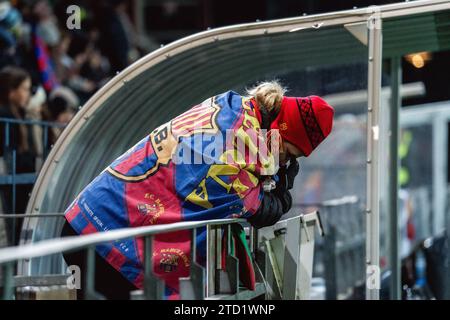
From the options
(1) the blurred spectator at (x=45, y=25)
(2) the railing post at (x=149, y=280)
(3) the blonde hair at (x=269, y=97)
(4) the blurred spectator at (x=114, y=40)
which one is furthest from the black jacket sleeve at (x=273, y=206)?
(4) the blurred spectator at (x=114, y=40)

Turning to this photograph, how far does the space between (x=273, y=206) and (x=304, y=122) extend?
50 cm

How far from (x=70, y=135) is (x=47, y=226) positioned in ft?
2.57

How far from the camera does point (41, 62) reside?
13070mm

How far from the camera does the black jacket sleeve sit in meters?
5.92

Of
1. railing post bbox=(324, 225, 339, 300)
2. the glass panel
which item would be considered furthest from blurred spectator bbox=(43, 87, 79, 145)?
railing post bbox=(324, 225, 339, 300)

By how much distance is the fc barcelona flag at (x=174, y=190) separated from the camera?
564cm

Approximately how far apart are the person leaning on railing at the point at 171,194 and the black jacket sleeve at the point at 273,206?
11 millimetres

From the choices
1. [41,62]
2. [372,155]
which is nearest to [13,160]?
[372,155]

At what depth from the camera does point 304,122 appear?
5973mm

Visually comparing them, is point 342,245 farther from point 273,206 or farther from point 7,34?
point 273,206

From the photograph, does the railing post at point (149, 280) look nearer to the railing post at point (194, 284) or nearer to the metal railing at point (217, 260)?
the metal railing at point (217, 260)

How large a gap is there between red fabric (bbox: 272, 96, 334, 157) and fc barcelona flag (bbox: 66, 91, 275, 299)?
0.19m

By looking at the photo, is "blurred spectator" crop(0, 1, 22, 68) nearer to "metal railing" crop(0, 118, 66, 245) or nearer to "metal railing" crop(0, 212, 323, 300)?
"metal railing" crop(0, 118, 66, 245)

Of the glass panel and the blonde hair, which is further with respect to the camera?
the glass panel
